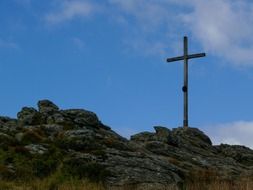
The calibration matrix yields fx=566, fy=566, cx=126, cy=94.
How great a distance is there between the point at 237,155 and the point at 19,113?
13.8 meters

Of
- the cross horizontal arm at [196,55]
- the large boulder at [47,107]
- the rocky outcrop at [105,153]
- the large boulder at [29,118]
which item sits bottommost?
the rocky outcrop at [105,153]

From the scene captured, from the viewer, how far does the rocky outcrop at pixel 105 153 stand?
23094 millimetres

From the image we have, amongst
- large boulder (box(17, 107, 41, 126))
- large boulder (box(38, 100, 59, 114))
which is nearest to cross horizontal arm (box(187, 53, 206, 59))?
large boulder (box(38, 100, 59, 114))

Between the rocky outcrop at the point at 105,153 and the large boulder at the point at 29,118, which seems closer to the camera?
the rocky outcrop at the point at 105,153

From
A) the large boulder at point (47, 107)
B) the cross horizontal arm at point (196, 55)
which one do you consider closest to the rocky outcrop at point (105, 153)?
the large boulder at point (47, 107)

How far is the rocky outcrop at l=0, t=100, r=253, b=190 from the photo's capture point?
75.8 feet

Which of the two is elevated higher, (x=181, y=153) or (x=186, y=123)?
(x=186, y=123)

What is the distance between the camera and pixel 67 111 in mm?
33312

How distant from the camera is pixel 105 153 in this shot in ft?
85.0

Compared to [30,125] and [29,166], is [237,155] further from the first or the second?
[29,166]

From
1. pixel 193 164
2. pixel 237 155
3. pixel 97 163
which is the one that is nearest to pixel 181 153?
pixel 193 164

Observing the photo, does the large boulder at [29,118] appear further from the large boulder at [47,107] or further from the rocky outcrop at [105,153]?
the large boulder at [47,107]

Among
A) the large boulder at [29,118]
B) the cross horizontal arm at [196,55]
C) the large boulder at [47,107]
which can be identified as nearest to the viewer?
the large boulder at [29,118]

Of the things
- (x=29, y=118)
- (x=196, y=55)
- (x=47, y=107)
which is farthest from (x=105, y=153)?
(x=196, y=55)
